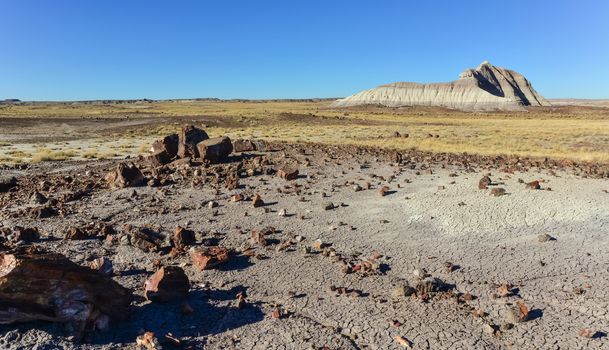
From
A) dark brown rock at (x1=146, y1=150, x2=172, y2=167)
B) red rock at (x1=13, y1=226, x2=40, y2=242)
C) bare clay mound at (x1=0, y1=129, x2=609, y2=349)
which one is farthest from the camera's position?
dark brown rock at (x1=146, y1=150, x2=172, y2=167)

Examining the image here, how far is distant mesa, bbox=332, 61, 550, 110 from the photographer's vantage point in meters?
120

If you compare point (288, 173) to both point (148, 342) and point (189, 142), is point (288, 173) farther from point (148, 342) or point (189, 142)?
point (148, 342)

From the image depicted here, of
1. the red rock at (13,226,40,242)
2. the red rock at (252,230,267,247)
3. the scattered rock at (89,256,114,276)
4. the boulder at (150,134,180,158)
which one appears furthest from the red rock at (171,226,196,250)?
the boulder at (150,134,180,158)

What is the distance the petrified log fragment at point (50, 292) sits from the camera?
5742 mm

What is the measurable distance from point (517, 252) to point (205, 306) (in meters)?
6.08

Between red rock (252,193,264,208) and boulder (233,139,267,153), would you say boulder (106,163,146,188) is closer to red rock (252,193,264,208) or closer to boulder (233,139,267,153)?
red rock (252,193,264,208)

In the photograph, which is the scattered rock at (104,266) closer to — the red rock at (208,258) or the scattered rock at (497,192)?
the red rock at (208,258)

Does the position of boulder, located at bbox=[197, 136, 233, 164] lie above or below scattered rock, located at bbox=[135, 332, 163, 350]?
above

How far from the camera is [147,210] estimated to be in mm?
12609

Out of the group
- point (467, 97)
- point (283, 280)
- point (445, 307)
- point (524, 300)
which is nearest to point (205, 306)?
point (283, 280)

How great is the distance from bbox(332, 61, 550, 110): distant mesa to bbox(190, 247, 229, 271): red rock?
11757 centimetres

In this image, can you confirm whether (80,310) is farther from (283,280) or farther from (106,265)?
(283,280)

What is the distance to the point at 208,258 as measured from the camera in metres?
8.54

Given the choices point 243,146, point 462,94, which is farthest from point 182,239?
point 462,94
